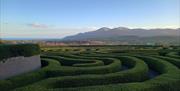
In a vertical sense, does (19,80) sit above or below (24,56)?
below

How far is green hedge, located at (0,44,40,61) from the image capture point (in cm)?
1362

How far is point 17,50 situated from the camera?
1480cm

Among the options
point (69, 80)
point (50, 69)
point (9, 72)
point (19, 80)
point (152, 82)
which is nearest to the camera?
point (152, 82)

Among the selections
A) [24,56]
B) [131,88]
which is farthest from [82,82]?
[24,56]

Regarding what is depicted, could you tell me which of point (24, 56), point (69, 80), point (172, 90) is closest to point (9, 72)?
point (24, 56)

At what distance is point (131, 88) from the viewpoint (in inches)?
395

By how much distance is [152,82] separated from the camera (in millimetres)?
11156

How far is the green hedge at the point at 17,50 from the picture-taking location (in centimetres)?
1362

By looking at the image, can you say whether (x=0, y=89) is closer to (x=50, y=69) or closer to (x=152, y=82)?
(x=50, y=69)

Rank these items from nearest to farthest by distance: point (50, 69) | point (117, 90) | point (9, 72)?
1. point (117, 90)
2. point (9, 72)
3. point (50, 69)

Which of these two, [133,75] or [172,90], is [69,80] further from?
[172,90]

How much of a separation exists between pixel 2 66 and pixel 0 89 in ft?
6.32

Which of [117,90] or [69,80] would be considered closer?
[117,90]

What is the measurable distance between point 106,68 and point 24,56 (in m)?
5.27
